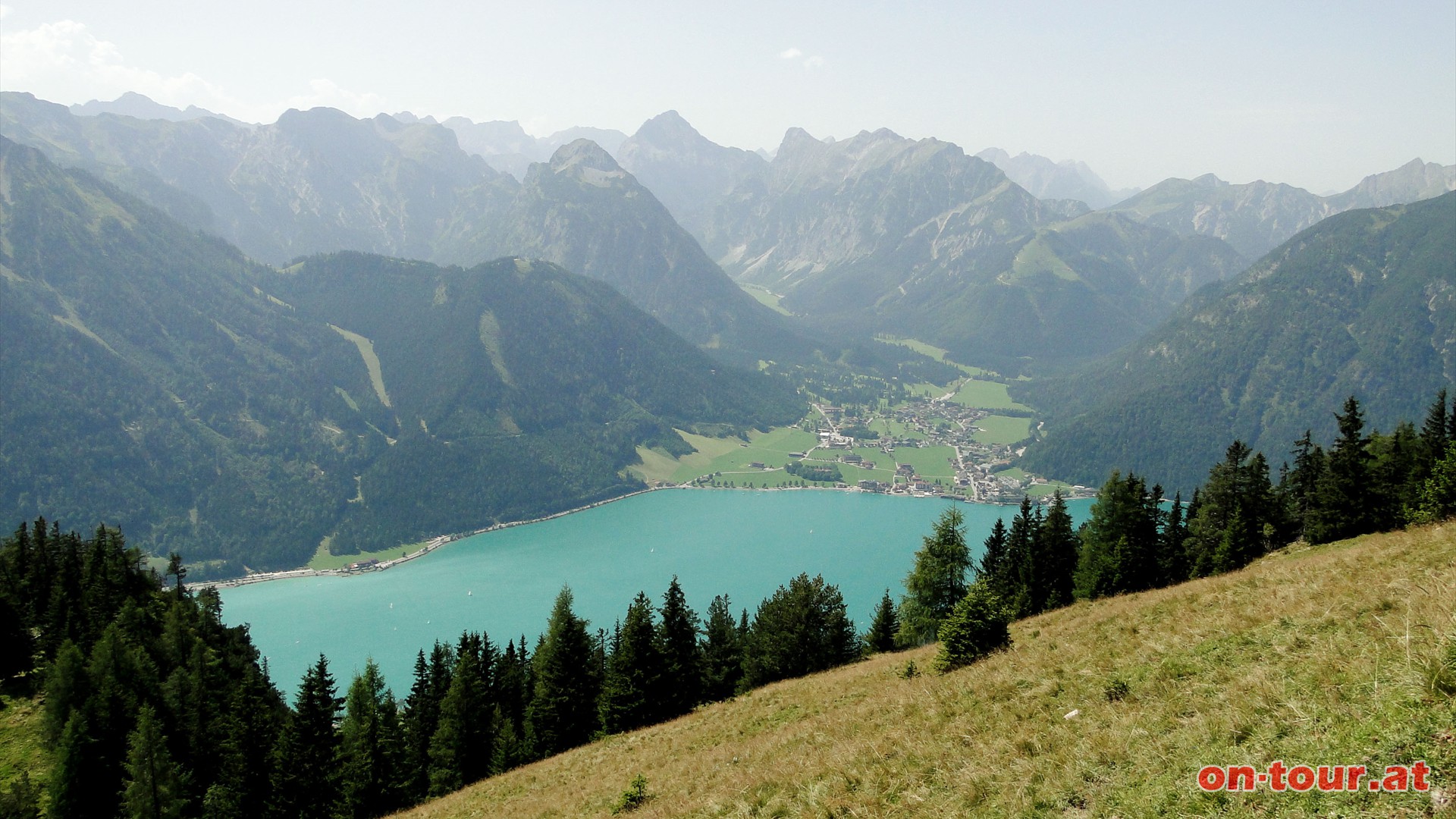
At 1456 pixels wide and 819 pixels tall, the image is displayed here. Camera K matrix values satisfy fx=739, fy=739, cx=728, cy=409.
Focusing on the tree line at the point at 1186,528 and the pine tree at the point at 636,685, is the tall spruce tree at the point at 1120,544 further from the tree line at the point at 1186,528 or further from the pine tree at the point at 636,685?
the pine tree at the point at 636,685

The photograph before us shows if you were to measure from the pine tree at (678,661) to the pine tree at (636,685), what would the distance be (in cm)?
25

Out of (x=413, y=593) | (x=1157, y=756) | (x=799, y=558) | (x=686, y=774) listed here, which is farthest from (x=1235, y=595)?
(x=413, y=593)

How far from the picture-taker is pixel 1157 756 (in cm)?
1060

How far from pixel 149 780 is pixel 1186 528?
72.0 meters

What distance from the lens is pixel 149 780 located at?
41188mm

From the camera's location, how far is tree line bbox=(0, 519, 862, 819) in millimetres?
40938

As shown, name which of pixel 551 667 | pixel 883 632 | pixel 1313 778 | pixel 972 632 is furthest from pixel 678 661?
pixel 1313 778

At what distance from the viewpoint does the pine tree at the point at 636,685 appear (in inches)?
1549

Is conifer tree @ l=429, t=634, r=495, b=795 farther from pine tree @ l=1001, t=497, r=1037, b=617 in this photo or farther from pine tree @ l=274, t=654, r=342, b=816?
pine tree @ l=1001, t=497, r=1037, b=617

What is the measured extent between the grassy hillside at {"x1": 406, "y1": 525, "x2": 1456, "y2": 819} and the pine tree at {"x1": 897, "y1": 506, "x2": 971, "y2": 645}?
2029 centimetres

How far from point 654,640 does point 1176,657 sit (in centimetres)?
2978

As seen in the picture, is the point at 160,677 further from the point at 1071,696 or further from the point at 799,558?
the point at 799,558

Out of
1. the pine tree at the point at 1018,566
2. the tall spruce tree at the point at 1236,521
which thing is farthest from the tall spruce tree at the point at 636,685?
the tall spruce tree at the point at 1236,521

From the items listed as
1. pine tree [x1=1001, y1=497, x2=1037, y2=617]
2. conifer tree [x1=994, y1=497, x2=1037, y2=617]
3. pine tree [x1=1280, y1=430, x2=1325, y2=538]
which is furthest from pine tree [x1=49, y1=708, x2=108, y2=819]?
pine tree [x1=1280, y1=430, x2=1325, y2=538]
